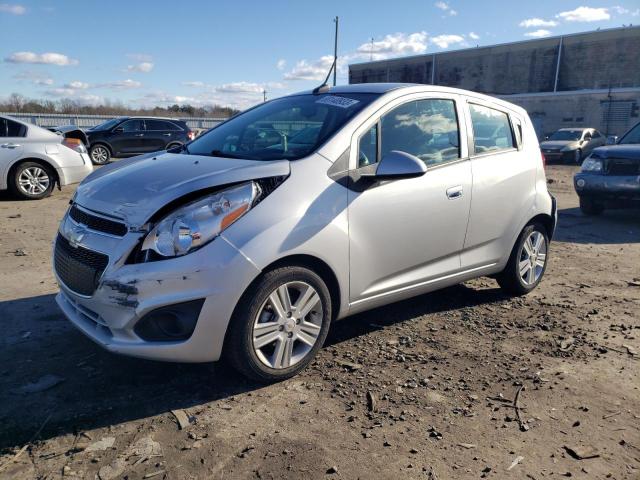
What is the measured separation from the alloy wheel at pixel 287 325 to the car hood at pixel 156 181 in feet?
2.35

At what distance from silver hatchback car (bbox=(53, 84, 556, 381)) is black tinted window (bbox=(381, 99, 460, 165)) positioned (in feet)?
0.04

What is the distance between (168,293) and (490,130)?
122 inches

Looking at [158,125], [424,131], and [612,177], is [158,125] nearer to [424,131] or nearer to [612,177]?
[612,177]

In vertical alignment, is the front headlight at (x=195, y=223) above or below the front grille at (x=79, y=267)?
above

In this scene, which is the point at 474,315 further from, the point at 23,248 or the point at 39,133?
the point at 39,133

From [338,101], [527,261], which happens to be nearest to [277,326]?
[338,101]

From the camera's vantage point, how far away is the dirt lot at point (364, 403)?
2.57 meters

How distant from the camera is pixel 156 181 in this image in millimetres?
3201

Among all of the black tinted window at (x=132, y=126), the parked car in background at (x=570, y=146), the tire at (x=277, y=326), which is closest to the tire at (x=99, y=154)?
the black tinted window at (x=132, y=126)

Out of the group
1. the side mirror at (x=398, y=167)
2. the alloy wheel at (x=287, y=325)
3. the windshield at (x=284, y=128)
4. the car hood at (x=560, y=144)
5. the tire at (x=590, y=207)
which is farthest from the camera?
the car hood at (x=560, y=144)

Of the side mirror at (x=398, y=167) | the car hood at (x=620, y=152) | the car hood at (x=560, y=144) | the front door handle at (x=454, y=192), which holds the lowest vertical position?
the car hood at (x=560, y=144)

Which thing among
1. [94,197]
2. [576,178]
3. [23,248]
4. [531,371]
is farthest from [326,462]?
[576,178]

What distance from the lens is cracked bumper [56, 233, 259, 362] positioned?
9.30 feet

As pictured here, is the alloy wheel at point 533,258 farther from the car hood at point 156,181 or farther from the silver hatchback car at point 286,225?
the car hood at point 156,181
